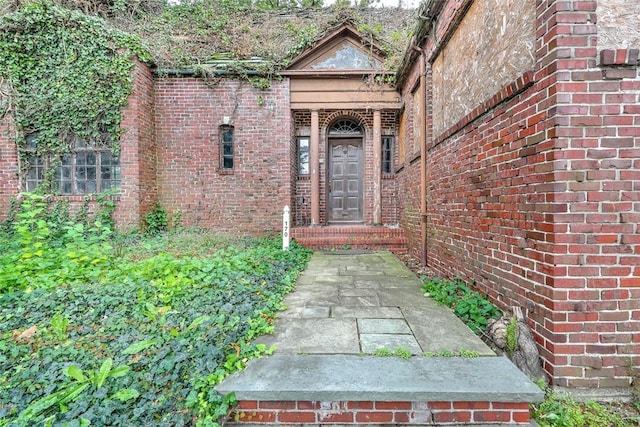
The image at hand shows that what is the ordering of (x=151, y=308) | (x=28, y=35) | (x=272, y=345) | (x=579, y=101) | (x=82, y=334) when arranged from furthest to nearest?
(x=28, y=35)
(x=151, y=308)
(x=82, y=334)
(x=272, y=345)
(x=579, y=101)

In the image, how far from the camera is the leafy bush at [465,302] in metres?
2.73

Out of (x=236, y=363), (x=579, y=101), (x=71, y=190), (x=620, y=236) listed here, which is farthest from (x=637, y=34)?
(x=71, y=190)

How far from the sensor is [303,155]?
339 inches

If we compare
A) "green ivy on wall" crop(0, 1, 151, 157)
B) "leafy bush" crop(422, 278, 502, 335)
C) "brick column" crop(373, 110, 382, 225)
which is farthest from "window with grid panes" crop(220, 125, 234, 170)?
"leafy bush" crop(422, 278, 502, 335)

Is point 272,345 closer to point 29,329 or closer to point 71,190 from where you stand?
point 29,329

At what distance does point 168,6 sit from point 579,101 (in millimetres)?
11525

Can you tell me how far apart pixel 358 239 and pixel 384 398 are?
16.8 ft

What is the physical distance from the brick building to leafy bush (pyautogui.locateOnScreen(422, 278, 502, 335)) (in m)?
0.13

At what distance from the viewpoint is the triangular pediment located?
759cm

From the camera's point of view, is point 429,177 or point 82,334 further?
point 429,177

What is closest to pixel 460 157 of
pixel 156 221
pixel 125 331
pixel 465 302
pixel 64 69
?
pixel 465 302

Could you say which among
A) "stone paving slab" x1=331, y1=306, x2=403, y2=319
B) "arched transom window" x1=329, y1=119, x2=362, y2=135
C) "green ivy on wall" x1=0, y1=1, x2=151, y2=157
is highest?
"green ivy on wall" x1=0, y1=1, x2=151, y2=157

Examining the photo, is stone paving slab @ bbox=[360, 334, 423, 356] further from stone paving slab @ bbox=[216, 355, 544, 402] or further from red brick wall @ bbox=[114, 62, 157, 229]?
red brick wall @ bbox=[114, 62, 157, 229]

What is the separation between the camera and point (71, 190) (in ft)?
24.5
